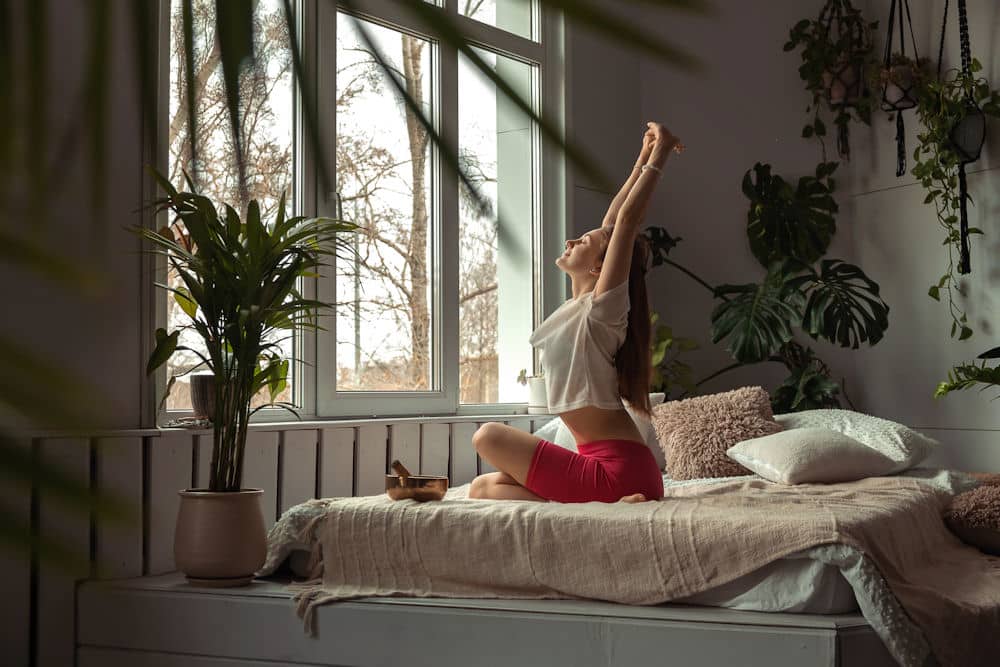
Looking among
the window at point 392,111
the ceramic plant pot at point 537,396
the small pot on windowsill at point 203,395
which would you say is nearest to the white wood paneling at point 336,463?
the small pot on windowsill at point 203,395

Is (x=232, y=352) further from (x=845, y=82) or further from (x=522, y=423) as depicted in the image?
(x=845, y=82)

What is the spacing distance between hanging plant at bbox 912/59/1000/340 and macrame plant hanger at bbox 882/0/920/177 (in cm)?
6

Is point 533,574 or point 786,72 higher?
point 786,72

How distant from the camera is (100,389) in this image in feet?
0.42

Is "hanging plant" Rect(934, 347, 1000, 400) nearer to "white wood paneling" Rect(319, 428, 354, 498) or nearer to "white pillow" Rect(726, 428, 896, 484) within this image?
"white pillow" Rect(726, 428, 896, 484)

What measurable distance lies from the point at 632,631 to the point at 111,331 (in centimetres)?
234

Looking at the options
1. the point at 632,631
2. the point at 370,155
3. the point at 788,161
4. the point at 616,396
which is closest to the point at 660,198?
the point at 788,161

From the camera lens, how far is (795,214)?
5.21 m

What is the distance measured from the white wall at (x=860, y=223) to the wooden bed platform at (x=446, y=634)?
8.72ft

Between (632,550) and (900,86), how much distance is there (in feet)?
10.4

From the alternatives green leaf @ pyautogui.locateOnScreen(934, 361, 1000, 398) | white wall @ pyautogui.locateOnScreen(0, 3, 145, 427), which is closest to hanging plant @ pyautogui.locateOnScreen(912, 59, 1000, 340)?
green leaf @ pyautogui.locateOnScreen(934, 361, 1000, 398)

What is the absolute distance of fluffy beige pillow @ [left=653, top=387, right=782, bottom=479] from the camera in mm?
3930

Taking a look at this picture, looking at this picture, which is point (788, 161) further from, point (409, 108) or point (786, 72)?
point (409, 108)

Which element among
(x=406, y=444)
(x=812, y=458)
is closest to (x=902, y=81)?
(x=812, y=458)
